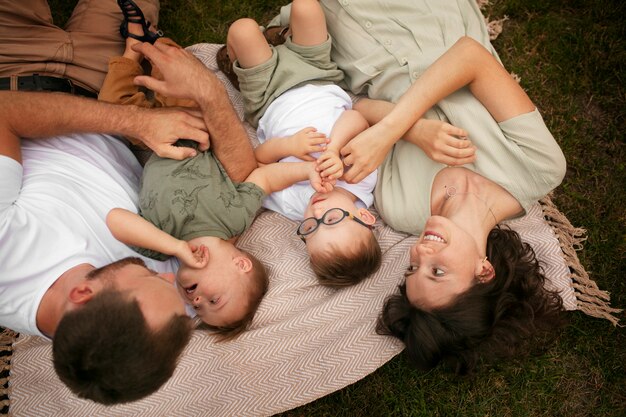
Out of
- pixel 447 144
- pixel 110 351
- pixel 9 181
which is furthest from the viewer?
pixel 447 144

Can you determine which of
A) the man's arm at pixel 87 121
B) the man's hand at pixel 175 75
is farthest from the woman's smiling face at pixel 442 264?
the man's hand at pixel 175 75

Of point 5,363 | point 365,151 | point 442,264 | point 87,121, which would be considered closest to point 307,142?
point 365,151

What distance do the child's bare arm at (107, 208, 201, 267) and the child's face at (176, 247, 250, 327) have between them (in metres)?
0.10

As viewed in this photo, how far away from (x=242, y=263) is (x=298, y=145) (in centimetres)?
78

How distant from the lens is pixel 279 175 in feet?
9.89

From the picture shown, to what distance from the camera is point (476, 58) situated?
9.02ft

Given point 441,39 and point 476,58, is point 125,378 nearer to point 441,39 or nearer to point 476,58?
point 476,58

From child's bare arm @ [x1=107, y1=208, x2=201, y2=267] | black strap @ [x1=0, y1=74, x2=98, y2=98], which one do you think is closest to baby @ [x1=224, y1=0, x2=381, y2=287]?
child's bare arm @ [x1=107, y1=208, x2=201, y2=267]

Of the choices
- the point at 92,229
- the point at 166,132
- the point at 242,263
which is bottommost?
the point at 242,263

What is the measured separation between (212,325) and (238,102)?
161 cm

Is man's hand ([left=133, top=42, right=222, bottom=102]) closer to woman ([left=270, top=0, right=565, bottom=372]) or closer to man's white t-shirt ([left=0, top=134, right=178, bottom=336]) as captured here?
man's white t-shirt ([left=0, top=134, right=178, bottom=336])

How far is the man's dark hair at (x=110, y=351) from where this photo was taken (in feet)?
6.18

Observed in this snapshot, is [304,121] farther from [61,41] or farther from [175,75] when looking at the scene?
[61,41]

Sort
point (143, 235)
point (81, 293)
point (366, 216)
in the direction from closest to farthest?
point (81, 293)
point (143, 235)
point (366, 216)
